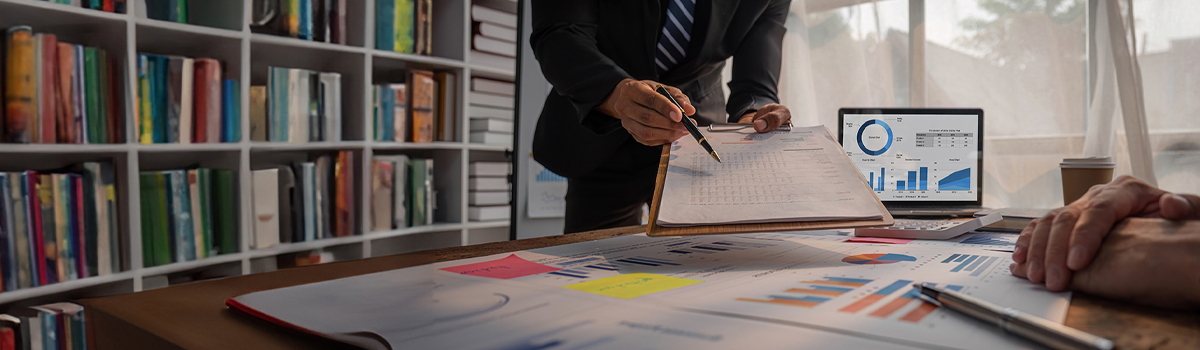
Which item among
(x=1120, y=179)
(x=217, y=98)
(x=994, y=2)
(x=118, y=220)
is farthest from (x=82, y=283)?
(x=994, y=2)

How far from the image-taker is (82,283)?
1.49 m

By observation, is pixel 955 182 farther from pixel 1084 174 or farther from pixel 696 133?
pixel 696 133

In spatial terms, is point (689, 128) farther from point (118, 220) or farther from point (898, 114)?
point (118, 220)

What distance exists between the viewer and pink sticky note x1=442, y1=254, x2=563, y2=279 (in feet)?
1.61

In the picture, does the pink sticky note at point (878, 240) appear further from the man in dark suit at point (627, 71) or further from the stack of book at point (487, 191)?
the stack of book at point (487, 191)

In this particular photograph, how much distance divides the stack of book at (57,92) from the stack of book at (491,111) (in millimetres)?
1202

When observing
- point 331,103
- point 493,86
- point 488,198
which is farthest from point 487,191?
point 331,103

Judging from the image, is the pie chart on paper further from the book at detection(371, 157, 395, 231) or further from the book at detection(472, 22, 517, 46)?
the book at detection(472, 22, 517, 46)

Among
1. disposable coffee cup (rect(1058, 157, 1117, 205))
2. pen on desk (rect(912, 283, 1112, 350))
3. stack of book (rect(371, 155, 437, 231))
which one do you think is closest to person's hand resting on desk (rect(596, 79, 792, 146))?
pen on desk (rect(912, 283, 1112, 350))

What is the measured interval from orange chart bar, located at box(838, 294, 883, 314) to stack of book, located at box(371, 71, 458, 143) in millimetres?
2082

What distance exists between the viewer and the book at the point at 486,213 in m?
2.53

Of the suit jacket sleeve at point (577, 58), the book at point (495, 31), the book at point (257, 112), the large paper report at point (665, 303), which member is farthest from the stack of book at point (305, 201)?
the large paper report at point (665, 303)

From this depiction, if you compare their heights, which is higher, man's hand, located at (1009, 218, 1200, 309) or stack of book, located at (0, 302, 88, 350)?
man's hand, located at (1009, 218, 1200, 309)

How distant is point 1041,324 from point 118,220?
6.54 feet
